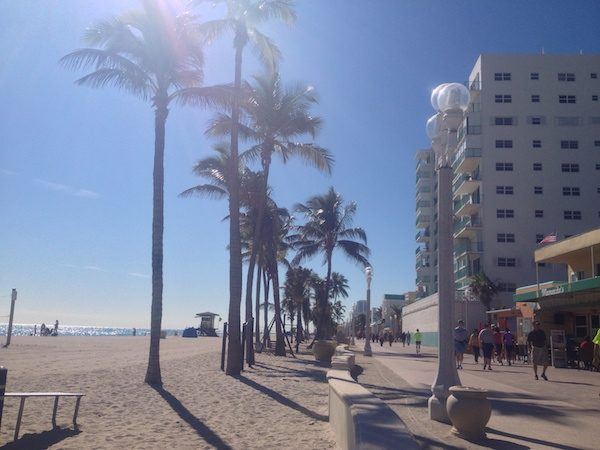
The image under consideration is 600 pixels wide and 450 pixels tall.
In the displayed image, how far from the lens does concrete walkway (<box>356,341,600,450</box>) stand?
7.73 meters

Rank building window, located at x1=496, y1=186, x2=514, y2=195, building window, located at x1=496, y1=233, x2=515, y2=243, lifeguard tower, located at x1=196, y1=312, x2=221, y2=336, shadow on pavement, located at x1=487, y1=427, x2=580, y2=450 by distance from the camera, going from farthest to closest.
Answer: lifeguard tower, located at x1=196, y1=312, x2=221, y2=336 → building window, located at x1=496, y1=186, x2=514, y2=195 → building window, located at x1=496, y1=233, x2=515, y2=243 → shadow on pavement, located at x1=487, y1=427, x2=580, y2=450

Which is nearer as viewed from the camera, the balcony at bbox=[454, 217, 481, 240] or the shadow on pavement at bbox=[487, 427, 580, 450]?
the shadow on pavement at bbox=[487, 427, 580, 450]

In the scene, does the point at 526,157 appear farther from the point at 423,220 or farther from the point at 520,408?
the point at 520,408

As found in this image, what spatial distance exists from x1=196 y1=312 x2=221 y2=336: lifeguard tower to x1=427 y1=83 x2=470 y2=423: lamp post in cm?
7101

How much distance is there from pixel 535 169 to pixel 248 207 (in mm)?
35464

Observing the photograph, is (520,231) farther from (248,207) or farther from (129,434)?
(129,434)

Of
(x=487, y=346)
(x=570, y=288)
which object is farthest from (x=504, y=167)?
(x=487, y=346)

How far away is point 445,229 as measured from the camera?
957 centimetres

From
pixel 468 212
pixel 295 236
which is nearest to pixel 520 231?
pixel 468 212

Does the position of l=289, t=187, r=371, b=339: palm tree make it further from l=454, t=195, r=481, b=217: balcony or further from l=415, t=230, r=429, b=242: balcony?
l=415, t=230, r=429, b=242: balcony

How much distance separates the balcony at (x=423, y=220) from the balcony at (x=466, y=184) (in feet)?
56.5

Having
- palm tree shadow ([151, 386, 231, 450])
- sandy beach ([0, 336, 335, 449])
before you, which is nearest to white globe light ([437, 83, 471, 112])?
sandy beach ([0, 336, 335, 449])

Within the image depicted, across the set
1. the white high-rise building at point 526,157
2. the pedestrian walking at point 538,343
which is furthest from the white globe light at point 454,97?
the white high-rise building at point 526,157

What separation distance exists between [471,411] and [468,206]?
5159 cm
